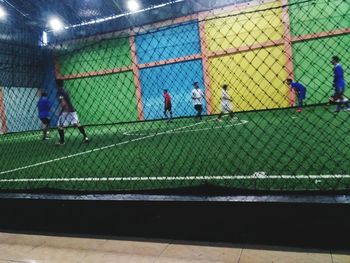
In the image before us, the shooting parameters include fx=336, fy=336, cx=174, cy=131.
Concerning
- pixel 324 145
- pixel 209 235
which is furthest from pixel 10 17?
pixel 209 235

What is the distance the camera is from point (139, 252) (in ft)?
7.90

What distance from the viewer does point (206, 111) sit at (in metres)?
17.5

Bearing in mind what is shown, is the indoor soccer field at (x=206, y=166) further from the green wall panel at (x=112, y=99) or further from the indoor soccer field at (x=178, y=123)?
the green wall panel at (x=112, y=99)

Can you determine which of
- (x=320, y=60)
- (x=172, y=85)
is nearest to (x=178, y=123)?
(x=172, y=85)

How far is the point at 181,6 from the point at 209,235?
52.9 feet

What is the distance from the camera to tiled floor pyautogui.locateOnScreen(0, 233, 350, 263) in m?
2.10


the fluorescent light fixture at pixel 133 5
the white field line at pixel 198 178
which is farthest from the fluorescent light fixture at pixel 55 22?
the white field line at pixel 198 178

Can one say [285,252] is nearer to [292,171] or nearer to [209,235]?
[209,235]

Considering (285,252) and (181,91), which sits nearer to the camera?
(285,252)

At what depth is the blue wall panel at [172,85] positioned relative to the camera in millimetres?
17453

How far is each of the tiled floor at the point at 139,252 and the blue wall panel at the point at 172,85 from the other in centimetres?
1459

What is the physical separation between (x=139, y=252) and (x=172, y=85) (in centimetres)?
1599

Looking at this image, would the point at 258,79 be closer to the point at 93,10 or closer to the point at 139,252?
the point at 93,10

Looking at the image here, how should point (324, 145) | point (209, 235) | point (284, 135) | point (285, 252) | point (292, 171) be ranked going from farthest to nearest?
point (284, 135)
point (324, 145)
point (292, 171)
point (209, 235)
point (285, 252)
